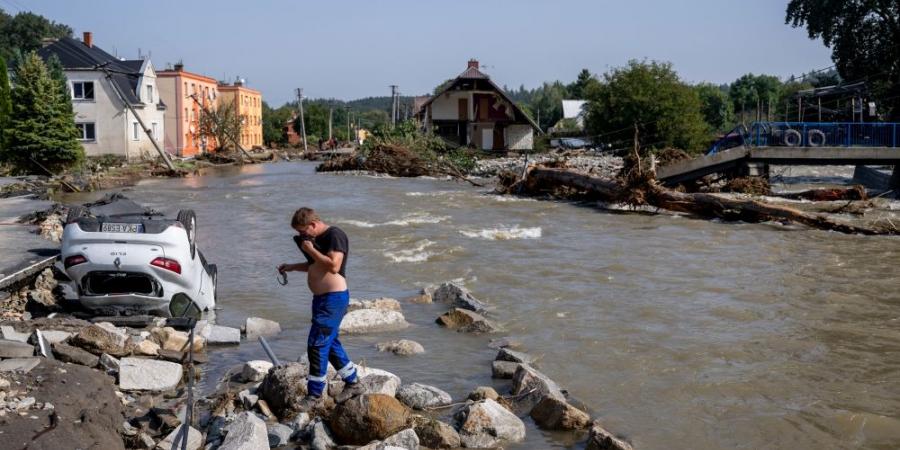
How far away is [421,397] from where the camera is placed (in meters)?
7.53

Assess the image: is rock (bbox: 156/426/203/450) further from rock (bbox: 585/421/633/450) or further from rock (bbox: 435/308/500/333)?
rock (bbox: 435/308/500/333)

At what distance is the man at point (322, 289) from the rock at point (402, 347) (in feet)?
7.77

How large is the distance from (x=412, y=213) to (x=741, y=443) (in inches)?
742

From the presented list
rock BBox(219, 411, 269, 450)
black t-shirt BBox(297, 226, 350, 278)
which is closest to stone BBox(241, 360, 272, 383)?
black t-shirt BBox(297, 226, 350, 278)

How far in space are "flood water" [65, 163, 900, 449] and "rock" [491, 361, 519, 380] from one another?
208 mm

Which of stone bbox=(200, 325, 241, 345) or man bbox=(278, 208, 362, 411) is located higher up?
man bbox=(278, 208, 362, 411)

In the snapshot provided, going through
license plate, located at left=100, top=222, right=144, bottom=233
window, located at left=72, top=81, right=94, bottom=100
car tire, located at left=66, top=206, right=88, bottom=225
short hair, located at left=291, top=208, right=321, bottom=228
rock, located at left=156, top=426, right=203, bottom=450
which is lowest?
rock, located at left=156, top=426, right=203, bottom=450

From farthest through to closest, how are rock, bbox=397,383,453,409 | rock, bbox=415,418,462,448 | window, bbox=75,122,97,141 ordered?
window, bbox=75,122,97,141 < rock, bbox=397,383,453,409 < rock, bbox=415,418,462,448

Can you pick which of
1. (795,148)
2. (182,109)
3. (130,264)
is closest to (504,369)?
(130,264)

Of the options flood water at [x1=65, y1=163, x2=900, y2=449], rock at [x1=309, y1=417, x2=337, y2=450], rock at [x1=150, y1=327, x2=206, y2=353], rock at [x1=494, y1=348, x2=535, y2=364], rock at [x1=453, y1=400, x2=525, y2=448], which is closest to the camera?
rock at [x1=309, y1=417, x2=337, y2=450]

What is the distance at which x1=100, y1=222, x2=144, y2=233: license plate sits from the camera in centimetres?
966

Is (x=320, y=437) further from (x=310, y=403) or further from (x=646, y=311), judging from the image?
(x=646, y=311)

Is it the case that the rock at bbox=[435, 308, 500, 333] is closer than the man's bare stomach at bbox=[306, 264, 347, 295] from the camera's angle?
No

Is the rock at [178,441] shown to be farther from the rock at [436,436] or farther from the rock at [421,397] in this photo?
the rock at [421,397]
